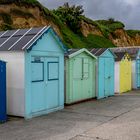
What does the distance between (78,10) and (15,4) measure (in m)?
17.1

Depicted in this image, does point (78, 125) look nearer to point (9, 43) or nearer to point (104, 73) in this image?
point (9, 43)

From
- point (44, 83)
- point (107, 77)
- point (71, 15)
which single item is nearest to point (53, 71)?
point (44, 83)

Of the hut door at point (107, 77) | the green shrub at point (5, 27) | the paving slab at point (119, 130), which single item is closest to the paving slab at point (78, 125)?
the paving slab at point (119, 130)

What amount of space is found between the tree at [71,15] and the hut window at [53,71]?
103 feet

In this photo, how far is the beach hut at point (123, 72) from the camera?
19.7 meters

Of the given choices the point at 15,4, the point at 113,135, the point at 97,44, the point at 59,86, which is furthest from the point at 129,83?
the point at 97,44

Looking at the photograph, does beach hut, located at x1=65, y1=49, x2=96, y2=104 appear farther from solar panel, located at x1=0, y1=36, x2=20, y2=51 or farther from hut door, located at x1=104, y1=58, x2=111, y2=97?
solar panel, located at x1=0, y1=36, x2=20, y2=51

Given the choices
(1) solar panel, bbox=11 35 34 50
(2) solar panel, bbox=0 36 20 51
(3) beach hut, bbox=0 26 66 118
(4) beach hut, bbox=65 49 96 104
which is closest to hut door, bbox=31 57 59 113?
(3) beach hut, bbox=0 26 66 118

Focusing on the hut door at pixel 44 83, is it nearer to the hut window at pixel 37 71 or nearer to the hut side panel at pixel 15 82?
the hut window at pixel 37 71

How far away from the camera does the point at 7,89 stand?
1138cm

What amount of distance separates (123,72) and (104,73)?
11.6 ft

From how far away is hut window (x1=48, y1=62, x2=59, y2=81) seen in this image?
482 inches

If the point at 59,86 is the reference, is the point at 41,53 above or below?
above

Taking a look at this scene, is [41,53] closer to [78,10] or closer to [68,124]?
[68,124]
